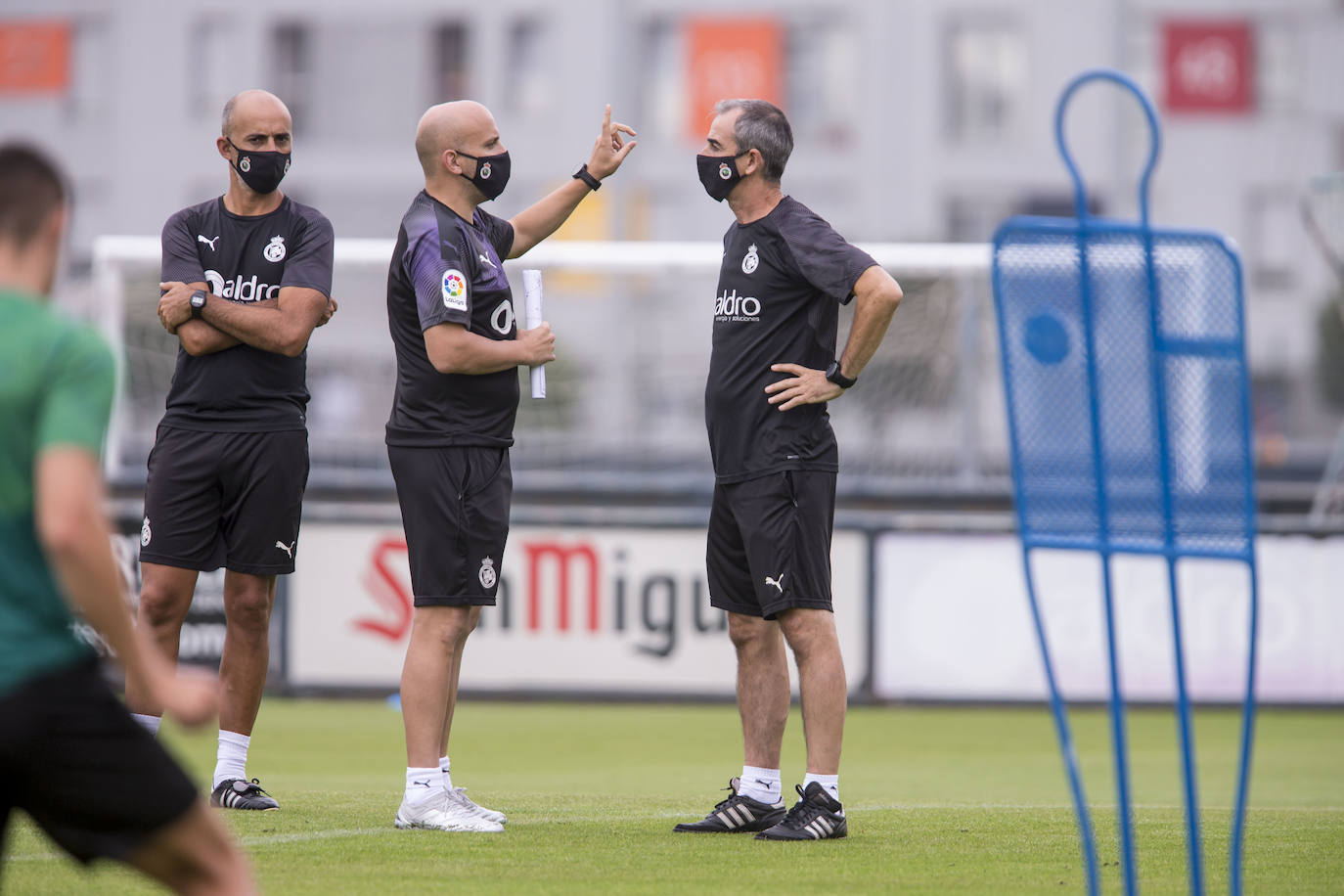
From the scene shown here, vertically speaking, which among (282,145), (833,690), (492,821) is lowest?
(492,821)

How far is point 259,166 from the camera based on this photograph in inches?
237

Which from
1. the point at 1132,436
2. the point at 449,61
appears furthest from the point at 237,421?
the point at 449,61

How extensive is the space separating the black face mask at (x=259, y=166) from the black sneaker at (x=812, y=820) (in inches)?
114

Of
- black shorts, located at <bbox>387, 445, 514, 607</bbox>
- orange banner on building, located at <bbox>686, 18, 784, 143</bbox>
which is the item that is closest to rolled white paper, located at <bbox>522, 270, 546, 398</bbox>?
black shorts, located at <bbox>387, 445, 514, 607</bbox>

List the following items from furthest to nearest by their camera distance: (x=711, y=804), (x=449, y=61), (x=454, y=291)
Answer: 1. (x=449, y=61)
2. (x=711, y=804)
3. (x=454, y=291)

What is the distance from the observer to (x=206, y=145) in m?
44.7

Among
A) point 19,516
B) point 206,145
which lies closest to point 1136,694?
point 19,516

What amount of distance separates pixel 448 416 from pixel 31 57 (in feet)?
131

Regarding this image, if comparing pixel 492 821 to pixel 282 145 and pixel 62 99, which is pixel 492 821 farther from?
pixel 62 99

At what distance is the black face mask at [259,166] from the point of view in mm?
6008

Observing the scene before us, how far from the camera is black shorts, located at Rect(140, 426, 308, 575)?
592 cm

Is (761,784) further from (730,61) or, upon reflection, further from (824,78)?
(824,78)

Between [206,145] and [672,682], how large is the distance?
121ft

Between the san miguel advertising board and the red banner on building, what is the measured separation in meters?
29.2
